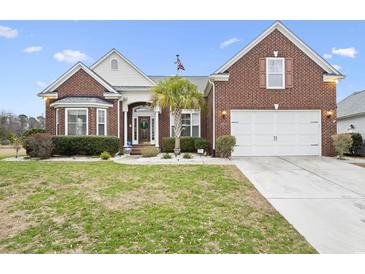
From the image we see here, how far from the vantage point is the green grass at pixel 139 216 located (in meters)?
3.84

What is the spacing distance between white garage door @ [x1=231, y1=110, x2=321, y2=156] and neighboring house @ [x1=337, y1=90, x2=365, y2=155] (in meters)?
4.91

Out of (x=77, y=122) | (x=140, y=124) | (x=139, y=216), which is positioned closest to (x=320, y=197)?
(x=139, y=216)

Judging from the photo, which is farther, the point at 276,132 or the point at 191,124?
the point at 191,124

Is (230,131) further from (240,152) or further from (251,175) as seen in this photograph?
(251,175)

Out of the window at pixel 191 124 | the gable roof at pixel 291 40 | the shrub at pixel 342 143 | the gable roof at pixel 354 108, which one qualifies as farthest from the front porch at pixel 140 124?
the gable roof at pixel 354 108

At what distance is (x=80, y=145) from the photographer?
14141 mm

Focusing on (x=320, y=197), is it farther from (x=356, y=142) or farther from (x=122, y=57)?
(x=122, y=57)

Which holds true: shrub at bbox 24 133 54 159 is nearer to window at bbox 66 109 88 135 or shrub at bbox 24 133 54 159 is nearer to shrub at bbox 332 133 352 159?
window at bbox 66 109 88 135

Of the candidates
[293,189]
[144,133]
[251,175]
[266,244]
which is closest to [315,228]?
[266,244]

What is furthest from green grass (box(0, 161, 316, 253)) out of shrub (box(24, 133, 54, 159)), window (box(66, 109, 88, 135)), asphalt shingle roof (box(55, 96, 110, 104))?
asphalt shingle roof (box(55, 96, 110, 104))

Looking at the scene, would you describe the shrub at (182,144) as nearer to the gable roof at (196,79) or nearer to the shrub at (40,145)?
the gable roof at (196,79)

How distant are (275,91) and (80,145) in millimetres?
12035

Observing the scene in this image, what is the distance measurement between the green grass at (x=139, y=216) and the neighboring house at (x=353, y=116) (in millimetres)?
14618

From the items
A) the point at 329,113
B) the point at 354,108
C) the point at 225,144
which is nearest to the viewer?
the point at 225,144
